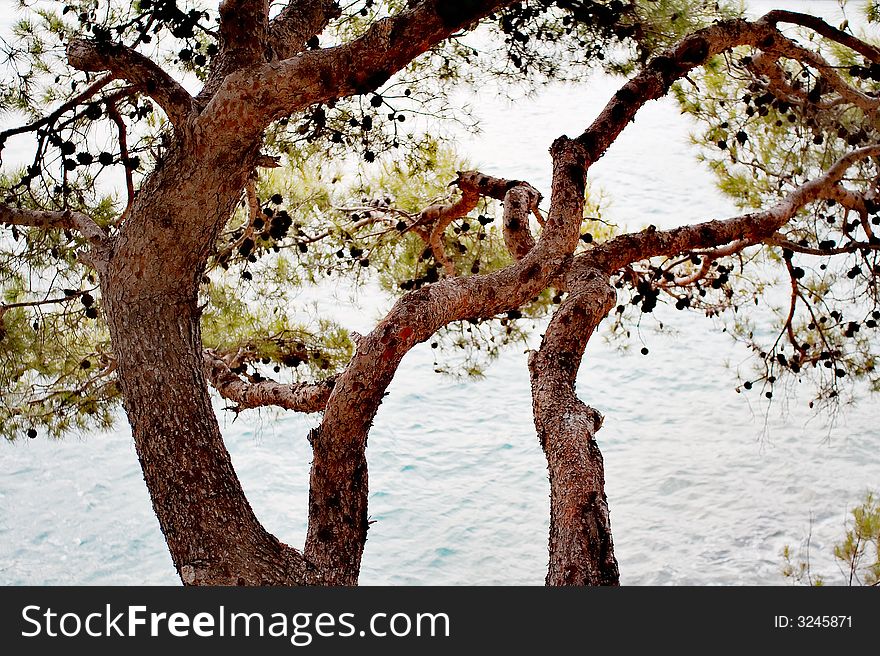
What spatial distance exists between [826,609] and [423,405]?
291cm

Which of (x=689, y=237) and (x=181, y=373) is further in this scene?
(x=689, y=237)

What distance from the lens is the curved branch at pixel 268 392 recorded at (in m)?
1.66

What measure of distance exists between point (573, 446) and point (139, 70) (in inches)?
29.9

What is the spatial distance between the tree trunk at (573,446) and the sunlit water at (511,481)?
7.28 ft

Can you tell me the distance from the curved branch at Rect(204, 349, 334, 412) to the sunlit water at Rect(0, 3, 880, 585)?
5.33 feet

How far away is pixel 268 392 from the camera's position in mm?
1801

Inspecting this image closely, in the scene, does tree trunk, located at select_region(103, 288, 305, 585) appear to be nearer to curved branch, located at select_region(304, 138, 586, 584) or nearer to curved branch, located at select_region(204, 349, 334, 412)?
curved branch, located at select_region(304, 138, 586, 584)

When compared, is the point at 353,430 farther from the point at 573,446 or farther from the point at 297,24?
the point at 297,24

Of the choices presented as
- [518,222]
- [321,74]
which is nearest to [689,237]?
[518,222]

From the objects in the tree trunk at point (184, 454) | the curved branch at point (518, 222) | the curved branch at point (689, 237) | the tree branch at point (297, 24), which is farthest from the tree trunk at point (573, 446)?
the tree branch at point (297, 24)

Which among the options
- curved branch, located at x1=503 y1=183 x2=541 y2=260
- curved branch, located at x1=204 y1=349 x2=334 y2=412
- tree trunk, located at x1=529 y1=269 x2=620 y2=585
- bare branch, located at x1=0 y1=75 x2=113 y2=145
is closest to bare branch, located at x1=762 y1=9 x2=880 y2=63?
curved branch, located at x1=503 y1=183 x2=541 y2=260

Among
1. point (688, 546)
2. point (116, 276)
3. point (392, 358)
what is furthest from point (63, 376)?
point (688, 546)

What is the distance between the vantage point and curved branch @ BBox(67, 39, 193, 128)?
4.35 feet

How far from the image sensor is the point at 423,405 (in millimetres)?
4289
